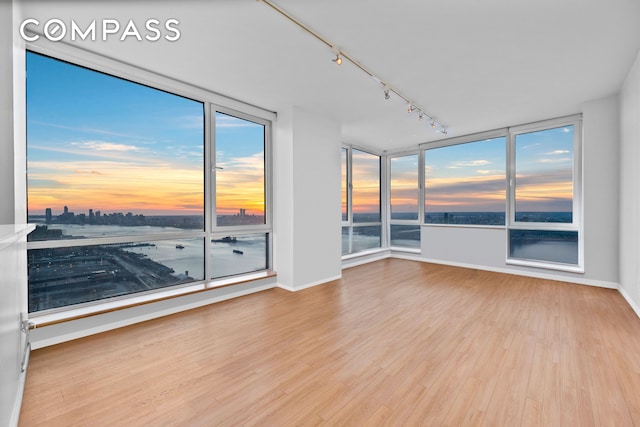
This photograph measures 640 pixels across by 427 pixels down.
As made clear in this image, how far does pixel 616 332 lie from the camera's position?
254cm

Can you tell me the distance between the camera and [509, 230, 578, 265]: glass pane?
14.9 ft

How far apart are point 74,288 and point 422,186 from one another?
6454 mm

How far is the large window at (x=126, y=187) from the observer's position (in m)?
2.49

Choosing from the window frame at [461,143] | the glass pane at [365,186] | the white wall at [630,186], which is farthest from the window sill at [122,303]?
the white wall at [630,186]

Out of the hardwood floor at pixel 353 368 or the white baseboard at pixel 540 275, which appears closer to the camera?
the hardwood floor at pixel 353 368

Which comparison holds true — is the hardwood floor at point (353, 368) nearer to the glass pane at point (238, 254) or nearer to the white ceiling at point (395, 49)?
the glass pane at point (238, 254)

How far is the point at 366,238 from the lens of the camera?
6531 millimetres

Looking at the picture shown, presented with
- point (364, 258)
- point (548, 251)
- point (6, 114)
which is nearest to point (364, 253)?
point (364, 258)

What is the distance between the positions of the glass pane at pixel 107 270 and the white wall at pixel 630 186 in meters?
5.38

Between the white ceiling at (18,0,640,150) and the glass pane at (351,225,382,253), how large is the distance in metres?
3.09

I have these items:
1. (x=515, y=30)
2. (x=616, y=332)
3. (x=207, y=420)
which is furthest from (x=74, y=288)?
(x=616, y=332)

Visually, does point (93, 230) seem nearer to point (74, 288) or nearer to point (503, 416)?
point (74, 288)

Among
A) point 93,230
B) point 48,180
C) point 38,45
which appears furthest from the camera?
point 93,230

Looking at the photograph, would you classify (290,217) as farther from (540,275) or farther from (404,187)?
(540,275)
